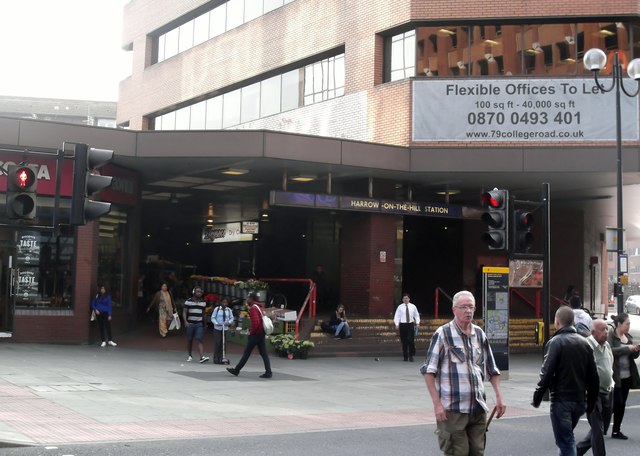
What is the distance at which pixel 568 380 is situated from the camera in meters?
7.55

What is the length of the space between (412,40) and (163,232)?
21577 millimetres

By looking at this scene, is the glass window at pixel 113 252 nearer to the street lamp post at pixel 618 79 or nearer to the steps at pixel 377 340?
the steps at pixel 377 340

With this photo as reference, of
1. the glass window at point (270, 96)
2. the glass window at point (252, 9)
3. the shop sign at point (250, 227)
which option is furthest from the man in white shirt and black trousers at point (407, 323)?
the shop sign at point (250, 227)

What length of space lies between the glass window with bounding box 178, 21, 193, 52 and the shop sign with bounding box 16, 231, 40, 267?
16.8 metres

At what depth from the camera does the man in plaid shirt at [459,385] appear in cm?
615

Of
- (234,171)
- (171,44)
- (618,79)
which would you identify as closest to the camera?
(618,79)

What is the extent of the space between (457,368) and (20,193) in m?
6.74

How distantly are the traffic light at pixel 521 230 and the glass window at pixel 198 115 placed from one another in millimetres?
22747

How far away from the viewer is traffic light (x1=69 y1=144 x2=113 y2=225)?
35.0 feet

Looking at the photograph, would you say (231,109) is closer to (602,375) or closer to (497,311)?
(497,311)

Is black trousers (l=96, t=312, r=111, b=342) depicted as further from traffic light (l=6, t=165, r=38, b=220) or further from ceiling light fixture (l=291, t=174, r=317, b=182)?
traffic light (l=6, t=165, r=38, b=220)

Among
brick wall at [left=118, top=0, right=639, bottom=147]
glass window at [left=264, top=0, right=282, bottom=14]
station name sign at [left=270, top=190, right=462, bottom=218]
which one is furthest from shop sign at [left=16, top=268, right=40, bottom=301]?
glass window at [left=264, top=0, right=282, bottom=14]

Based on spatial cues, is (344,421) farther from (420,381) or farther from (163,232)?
(163,232)

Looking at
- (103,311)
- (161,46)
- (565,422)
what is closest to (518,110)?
(103,311)
